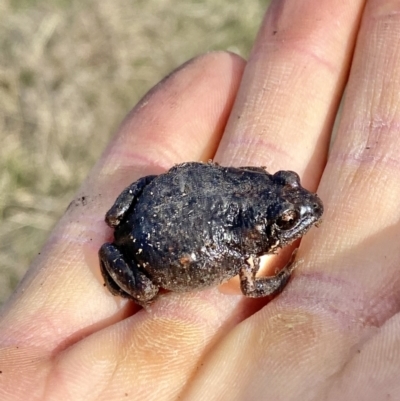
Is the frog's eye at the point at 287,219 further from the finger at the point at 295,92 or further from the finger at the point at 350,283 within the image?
the finger at the point at 295,92

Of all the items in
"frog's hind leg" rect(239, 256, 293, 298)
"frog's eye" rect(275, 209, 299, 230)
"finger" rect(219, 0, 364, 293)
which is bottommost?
"frog's hind leg" rect(239, 256, 293, 298)

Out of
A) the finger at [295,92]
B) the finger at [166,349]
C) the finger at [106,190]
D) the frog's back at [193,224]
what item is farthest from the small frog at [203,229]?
the finger at [295,92]

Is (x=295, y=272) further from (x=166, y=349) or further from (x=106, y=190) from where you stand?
(x=106, y=190)

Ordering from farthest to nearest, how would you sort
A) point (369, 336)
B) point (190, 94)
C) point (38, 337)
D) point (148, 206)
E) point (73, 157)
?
1. point (73, 157)
2. point (190, 94)
3. point (148, 206)
4. point (38, 337)
5. point (369, 336)

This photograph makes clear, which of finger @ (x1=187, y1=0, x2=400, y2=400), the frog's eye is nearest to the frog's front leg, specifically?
the frog's eye

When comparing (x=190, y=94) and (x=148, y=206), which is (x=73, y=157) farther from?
(x=148, y=206)

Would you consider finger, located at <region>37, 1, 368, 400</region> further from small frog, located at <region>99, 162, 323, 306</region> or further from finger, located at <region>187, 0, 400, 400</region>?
small frog, located at <region>99, 162, 323, 306</region>

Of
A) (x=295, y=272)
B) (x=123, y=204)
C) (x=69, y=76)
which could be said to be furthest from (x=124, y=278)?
(x=69, y=76)

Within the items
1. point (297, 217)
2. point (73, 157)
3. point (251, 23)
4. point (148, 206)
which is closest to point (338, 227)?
point (297, 217)
